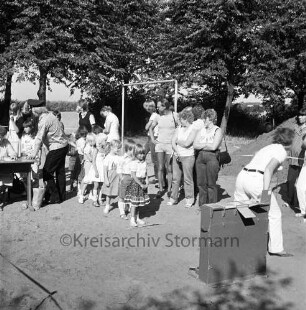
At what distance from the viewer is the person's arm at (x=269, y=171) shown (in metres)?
5.36

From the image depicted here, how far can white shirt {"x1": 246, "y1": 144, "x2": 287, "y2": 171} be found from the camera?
5488mm

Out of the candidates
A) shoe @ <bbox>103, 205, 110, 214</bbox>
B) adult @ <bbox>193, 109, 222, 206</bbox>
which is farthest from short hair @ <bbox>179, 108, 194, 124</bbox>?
shoe @ <bbox>103, 205, 110, 214</bbox>

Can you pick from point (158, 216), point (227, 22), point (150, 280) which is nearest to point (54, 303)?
point (150, 280)

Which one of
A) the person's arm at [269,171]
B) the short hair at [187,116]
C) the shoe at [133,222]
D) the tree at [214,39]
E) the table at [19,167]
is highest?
the tree at [214,39]

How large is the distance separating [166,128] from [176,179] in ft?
3.43

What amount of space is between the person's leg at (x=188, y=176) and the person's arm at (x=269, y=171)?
295cm

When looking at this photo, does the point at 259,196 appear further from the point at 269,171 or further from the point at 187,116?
the point at 187,116

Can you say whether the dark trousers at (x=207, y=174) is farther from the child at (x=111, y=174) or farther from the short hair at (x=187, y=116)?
the child at (x=111, y=174)

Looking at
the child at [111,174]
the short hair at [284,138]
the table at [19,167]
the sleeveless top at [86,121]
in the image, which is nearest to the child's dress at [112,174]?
the child at [111,174]

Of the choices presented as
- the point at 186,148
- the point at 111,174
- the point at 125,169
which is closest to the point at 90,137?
the point at 111,174

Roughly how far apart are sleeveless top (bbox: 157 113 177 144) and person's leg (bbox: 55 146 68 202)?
73.1 inches

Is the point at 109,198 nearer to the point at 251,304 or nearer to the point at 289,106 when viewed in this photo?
the point at 251,304

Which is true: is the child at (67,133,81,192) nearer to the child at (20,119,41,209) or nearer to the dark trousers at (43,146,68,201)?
the child at (20,119,41,209)

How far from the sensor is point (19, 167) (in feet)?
26.9
